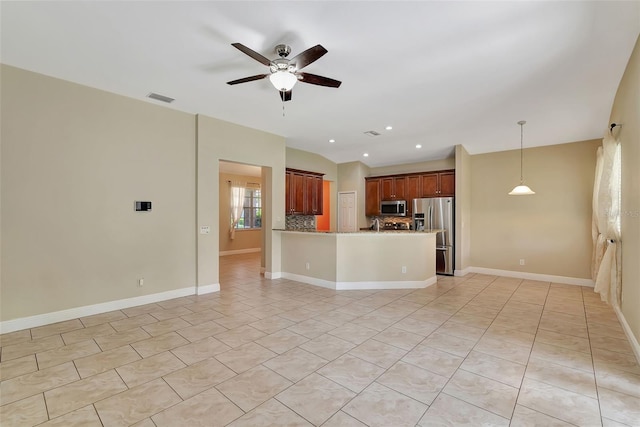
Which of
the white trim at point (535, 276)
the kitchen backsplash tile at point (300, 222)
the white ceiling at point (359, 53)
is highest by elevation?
the white ceiling at point (359, 53)

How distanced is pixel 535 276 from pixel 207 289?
6610mm

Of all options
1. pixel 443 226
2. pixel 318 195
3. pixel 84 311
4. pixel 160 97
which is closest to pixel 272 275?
pixel 318 195

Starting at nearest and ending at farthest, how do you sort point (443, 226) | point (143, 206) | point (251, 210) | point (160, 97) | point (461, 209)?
1. point (160, 97)
2. point (143, 206)
3. point (461, 209)
4. point (443, 226)
5. point (251, 210)

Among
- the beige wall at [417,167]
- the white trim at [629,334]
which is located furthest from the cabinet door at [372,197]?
the white trim at [629,334]

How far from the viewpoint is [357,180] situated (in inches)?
326

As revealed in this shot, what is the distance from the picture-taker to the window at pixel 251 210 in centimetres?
1019

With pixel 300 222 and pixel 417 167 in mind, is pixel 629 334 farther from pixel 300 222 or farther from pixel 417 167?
pixel 300 222

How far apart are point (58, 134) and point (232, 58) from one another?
242 cm

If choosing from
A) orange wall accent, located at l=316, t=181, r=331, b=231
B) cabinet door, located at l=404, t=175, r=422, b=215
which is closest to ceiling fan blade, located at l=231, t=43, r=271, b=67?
cabinet door, located at l=404, t=175, r=422, b=215

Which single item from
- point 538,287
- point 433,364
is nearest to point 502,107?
Result: point 538,287

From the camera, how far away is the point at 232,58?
3.09 m

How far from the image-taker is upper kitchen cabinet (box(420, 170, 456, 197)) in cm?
685

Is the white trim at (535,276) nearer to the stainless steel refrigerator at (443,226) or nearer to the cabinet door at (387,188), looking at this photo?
the stainless steel refrigerator at (443,226)

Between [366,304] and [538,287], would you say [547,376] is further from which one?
[538,287]
